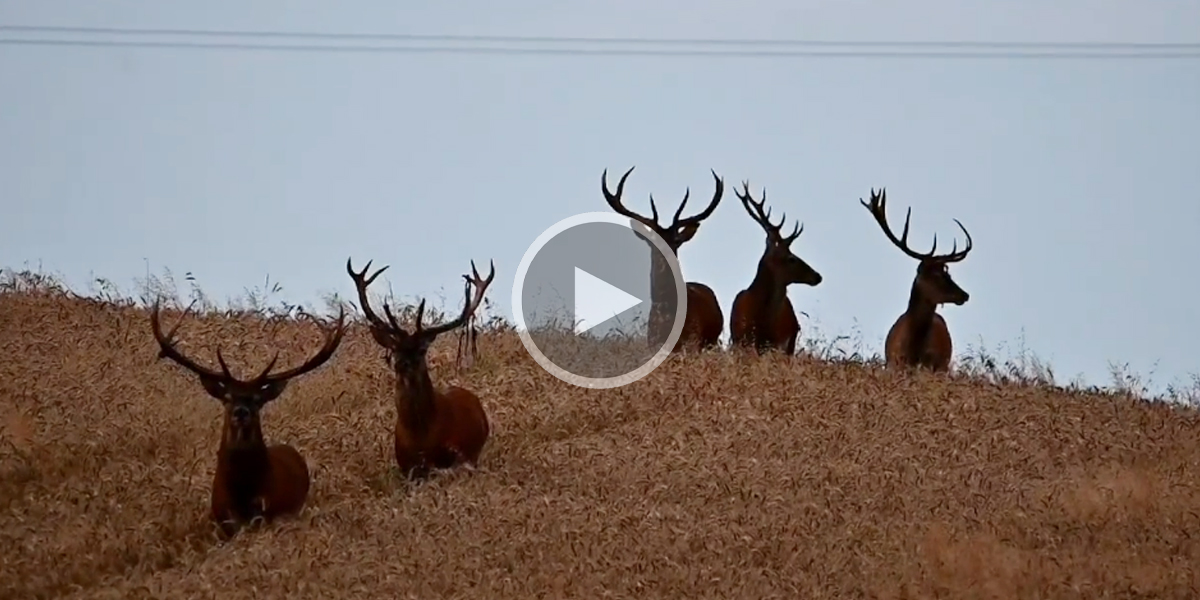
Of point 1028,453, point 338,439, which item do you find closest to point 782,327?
point 1028,453

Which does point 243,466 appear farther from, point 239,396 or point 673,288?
point 673,288

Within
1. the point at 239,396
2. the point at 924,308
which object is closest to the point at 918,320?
the point at 924,308

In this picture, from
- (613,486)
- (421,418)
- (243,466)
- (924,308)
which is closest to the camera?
(243,466)

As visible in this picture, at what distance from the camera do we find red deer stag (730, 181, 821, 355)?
50.0ft

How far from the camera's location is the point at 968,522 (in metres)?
9.19

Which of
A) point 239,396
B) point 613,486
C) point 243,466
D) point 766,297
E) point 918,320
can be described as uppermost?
point 766,297

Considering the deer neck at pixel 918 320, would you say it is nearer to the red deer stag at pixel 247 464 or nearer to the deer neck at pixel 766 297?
the deer neck at pixel 766 297

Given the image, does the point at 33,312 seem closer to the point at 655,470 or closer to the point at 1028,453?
the point at 655,470

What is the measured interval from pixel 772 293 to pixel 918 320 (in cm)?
128

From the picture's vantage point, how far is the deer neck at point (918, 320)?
49.4 ft

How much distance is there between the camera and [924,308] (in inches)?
597

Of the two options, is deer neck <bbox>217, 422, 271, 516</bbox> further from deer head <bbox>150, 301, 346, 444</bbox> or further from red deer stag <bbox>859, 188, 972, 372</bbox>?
red deer stag <bbox>859, 188, 972, 372</bbox>

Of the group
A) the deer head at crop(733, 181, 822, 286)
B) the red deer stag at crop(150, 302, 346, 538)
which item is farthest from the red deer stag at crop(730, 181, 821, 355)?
the red deer stag at crop(150, 302, 346, 538)

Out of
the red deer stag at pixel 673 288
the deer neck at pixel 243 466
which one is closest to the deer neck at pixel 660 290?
the red deer stag at pixel 673 288
